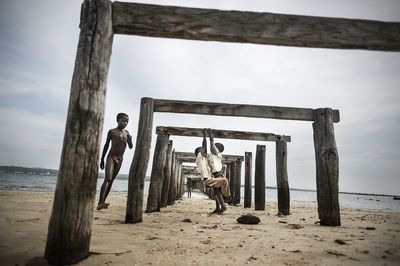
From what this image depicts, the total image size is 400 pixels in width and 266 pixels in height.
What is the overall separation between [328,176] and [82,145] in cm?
486

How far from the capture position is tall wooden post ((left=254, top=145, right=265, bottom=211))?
10.6 m

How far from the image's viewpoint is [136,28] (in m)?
3.02

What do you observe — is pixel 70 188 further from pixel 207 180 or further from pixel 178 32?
pixel 207 180

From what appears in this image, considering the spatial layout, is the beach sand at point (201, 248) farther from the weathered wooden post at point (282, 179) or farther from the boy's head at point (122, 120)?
the weathered wooden post at point (282, 179)

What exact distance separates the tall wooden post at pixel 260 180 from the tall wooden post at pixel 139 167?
20.3 ft

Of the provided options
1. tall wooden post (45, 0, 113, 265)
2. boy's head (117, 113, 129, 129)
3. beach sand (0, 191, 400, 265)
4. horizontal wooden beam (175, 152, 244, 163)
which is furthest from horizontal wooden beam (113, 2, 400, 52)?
horizontal wooden beam (175, 152, 244, 163)

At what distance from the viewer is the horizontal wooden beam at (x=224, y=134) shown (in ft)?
28.4

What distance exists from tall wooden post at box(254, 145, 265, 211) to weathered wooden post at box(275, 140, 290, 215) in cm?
153

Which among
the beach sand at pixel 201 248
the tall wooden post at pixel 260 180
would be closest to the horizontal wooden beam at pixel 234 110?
the beach sand at pixel 201 248

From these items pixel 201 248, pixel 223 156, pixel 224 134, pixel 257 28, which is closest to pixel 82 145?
pixel 201 248

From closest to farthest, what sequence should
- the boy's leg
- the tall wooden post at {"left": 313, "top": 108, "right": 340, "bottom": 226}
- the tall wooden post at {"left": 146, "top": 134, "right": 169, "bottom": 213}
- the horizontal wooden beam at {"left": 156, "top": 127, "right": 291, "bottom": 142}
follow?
the tall wooden post at {"left": 313, "top": 108, "right": 340, "bottom": 226}
the boy's leg
the tall wooden post at {"left": 146, "top": 134, "right": 169, "bottom": 213}
the horizontal wooden beam at {"left": 156, "top": 127, "right": 291, "bottom": 142}

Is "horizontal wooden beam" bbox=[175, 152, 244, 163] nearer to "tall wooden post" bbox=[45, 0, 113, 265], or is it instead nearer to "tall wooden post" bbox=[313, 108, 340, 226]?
"tall wooden post" bbox=[313, 108, 340, 226]

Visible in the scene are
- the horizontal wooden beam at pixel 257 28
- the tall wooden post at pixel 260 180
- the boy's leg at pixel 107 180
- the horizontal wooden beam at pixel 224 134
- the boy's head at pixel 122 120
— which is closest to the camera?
the horizontal wooden beam at pixel 257 28

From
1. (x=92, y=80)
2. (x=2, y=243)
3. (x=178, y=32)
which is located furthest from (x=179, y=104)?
→ (x=2, y=243)
